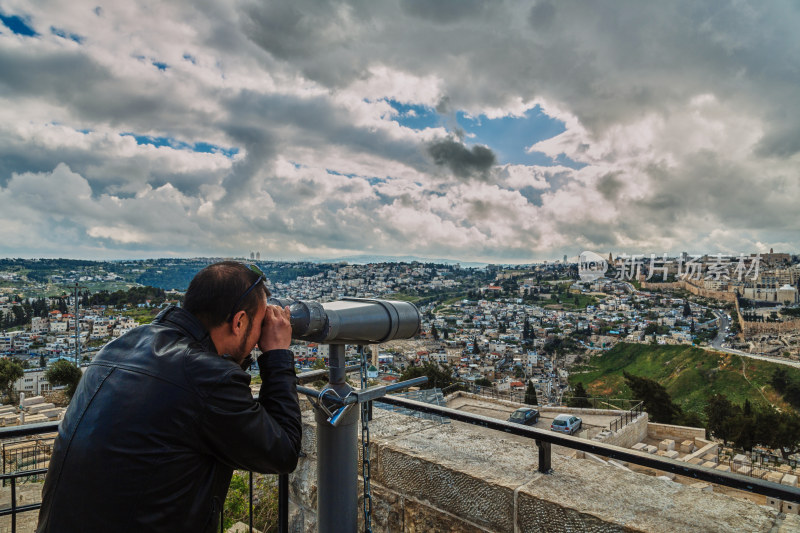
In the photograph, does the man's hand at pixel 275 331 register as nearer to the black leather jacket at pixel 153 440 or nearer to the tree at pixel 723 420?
the black leather jacket at pixel 153 440

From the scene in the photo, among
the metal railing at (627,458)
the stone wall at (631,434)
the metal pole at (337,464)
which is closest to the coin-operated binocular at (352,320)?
the metal pole at (337,464)

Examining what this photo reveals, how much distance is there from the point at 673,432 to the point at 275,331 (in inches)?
919

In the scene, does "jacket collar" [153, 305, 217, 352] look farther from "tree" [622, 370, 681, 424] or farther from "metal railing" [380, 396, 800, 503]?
"tree" [622, 370, 681, 424]

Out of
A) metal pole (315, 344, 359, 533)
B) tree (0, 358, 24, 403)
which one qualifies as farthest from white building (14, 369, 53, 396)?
metal pole (315, 344, 359, 533)

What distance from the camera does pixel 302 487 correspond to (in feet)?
7.29

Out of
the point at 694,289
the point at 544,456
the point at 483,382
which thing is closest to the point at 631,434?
the point at 544,456

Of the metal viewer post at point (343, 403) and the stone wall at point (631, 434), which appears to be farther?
the stone wall at point (631, 434)

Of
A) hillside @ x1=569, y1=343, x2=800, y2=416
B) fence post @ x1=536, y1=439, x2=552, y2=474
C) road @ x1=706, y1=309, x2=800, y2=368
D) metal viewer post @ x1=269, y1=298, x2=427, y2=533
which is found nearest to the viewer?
metal viewer post @ x1=269, y1=298, x2=427, y2=533

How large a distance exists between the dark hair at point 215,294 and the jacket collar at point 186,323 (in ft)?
0.05

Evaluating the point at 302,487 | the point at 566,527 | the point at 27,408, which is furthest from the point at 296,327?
the point at 27,408

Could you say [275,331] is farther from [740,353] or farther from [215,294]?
[740,353]

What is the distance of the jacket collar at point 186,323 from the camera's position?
3.73ft

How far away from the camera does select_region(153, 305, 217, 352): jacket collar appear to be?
1.14m

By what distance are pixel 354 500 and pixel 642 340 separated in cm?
5964
